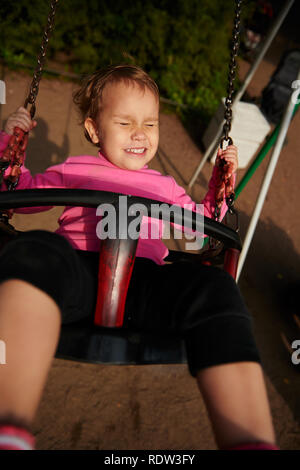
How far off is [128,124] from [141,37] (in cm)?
305

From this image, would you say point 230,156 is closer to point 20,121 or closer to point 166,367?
point 20,121

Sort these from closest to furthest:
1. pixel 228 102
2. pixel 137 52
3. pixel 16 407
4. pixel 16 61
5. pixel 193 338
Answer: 1. pixel 16 407
2. pixel 193 338
3. pixel 228 102
4. pixel 16 61
5. pixel 137 52

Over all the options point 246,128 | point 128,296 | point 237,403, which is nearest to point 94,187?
point 128,296

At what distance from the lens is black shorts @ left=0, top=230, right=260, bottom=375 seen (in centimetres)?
71

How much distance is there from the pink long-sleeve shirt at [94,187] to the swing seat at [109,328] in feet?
0.81

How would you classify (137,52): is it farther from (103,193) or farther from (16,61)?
(103,193)

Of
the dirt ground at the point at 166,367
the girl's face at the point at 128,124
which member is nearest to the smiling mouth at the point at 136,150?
the girl's face at the point at 128,124

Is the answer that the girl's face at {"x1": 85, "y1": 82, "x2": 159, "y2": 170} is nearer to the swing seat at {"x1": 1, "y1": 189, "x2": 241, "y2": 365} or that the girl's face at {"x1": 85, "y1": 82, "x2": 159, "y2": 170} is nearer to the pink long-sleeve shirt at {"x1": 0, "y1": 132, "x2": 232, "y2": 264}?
the pink long-sleeve shirt at {"x1": 0, "y1": 132, "x2": 232, "y2": 264}

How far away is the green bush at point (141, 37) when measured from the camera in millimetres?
3336

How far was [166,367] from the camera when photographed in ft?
5.39

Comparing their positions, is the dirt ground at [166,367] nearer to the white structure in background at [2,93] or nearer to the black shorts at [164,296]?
the white structure in background at [2,93]

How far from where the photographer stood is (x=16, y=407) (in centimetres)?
56
